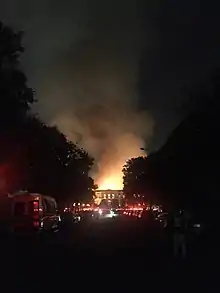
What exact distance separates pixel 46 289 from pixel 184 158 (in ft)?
158

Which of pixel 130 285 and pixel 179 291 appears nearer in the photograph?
pixel 179 291

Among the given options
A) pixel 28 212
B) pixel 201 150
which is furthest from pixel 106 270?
pixel 201 150

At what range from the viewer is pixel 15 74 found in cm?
5412

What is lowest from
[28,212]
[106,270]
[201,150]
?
[106,270]

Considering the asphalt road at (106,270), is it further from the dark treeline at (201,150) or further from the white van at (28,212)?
the dark treeline at (201,150)

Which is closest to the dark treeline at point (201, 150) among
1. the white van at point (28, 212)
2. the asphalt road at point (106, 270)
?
the white van at point (28, 212)

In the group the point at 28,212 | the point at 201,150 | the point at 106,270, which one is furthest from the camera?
the point at 201,150

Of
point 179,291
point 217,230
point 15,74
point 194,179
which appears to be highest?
point 15,74

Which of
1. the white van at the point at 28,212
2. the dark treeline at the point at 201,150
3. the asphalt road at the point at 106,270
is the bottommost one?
the asphalt road at the point at 106,270

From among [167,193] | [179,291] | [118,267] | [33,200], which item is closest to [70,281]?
[179,291]

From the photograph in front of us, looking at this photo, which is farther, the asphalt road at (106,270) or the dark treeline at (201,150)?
the dark treeline at (201,150)

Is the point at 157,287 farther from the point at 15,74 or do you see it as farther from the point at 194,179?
the point at 194,179

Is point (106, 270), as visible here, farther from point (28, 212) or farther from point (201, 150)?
point (201, 150)

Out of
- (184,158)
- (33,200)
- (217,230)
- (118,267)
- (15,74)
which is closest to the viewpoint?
(118,267)
